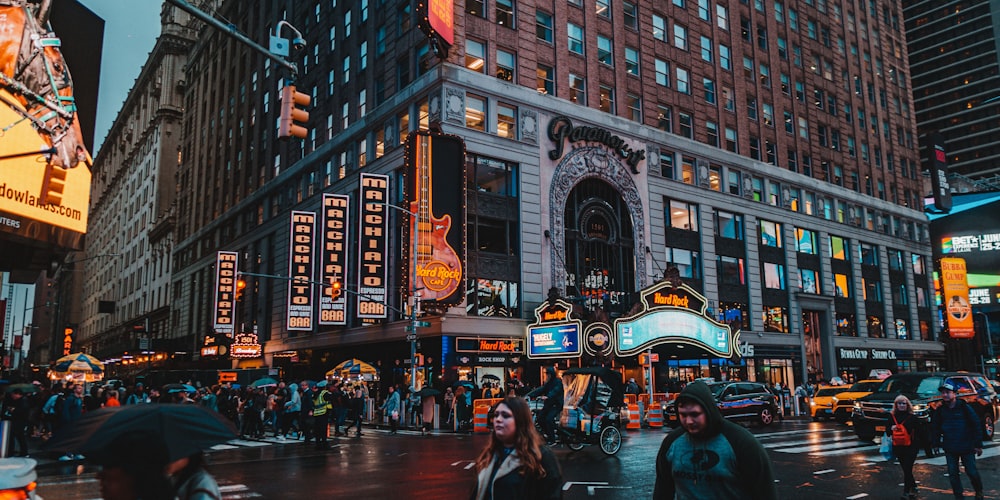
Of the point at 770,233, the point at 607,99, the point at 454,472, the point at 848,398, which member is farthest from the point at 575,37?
the point at 454,472

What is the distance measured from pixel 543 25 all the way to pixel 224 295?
30312 millimetres

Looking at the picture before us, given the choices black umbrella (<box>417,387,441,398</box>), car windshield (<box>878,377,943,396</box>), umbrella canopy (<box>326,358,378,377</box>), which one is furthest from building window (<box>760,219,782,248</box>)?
black umbrella (<box>417,387,441,398</box>)

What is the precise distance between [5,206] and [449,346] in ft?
66.3

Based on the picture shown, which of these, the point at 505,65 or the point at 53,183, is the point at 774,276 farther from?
the point at 53,183

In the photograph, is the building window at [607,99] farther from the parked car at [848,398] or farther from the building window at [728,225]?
the parked car at [848,398]

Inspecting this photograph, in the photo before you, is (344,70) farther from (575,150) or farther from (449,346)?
(449,346)

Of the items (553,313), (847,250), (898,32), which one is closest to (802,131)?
(847,250)

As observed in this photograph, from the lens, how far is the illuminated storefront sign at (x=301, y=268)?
130 ft

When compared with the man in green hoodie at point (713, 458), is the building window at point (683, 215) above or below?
above

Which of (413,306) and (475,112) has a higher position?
(475,112)

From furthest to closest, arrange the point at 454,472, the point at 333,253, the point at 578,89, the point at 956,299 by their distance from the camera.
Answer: the point at 956,299, the point at 578,89, the point at 333,253, the point at 454,472

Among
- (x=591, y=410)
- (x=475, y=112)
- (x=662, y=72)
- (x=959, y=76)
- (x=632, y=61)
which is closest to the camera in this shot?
(x=591, y=410)

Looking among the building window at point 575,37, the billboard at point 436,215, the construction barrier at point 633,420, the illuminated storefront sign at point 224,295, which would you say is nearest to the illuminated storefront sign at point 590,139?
the building window at point 575,37

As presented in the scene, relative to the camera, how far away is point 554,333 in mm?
35438
